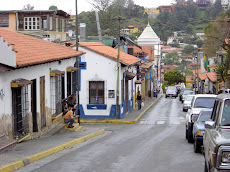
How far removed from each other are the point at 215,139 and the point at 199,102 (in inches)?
524

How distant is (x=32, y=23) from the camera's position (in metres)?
41.2

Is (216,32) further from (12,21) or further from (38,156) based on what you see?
(38,156)

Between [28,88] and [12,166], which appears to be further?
[28,88]

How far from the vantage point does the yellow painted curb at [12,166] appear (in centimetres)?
1012

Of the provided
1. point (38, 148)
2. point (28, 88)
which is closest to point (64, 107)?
point (28, 88)

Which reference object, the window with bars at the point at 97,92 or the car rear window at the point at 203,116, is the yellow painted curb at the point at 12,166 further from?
the window with bars at the point at 97,92

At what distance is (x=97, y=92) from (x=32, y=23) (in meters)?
14.2

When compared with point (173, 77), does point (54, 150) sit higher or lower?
higher

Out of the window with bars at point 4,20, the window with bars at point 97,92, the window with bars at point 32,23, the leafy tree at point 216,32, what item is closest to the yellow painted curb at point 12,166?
the window with bars at point 97,92

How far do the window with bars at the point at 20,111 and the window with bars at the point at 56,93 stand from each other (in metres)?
3.96

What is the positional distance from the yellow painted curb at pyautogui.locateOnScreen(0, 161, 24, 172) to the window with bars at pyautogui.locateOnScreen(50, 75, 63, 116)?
29.0 feet

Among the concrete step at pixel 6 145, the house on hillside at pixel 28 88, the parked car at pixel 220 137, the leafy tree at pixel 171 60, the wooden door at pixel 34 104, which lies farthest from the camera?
the leafy tree at pixel 171 60

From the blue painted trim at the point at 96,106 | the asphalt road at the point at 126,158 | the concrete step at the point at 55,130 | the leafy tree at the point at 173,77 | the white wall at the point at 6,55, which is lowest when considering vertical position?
the leafy tree at the point at 173,77

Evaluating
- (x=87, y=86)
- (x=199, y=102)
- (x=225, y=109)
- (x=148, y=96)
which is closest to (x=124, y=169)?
(x=225, y=109)
